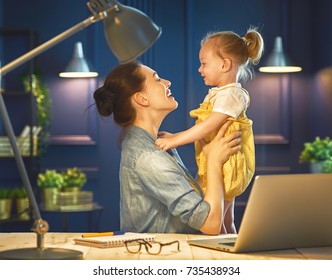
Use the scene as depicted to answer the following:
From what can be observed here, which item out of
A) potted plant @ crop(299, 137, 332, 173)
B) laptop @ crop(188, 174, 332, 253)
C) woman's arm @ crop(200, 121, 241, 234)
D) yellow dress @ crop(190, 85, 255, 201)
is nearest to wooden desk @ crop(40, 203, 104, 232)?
potted plant @ crop(299, 137, 332, 173)

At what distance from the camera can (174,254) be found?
5.87ft

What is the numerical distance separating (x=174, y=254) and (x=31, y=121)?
3.05m

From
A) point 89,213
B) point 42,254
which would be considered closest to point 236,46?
point 42,254

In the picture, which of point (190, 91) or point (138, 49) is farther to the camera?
point (190, 91)

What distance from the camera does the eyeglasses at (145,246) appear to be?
1801mm

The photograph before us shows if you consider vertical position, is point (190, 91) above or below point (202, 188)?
above

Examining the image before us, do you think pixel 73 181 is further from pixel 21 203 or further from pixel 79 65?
pixel 79 65

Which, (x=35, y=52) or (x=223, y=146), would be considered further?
(x=223, y=146)

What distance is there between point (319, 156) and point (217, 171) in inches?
89.8

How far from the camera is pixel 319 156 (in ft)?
14.6

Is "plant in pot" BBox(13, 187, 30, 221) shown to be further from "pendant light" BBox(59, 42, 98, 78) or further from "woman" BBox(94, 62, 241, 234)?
"woman" BBox(94, 62, 241, 234)

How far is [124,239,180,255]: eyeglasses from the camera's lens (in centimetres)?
180

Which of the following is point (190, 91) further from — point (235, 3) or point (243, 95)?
point (243, 95)
